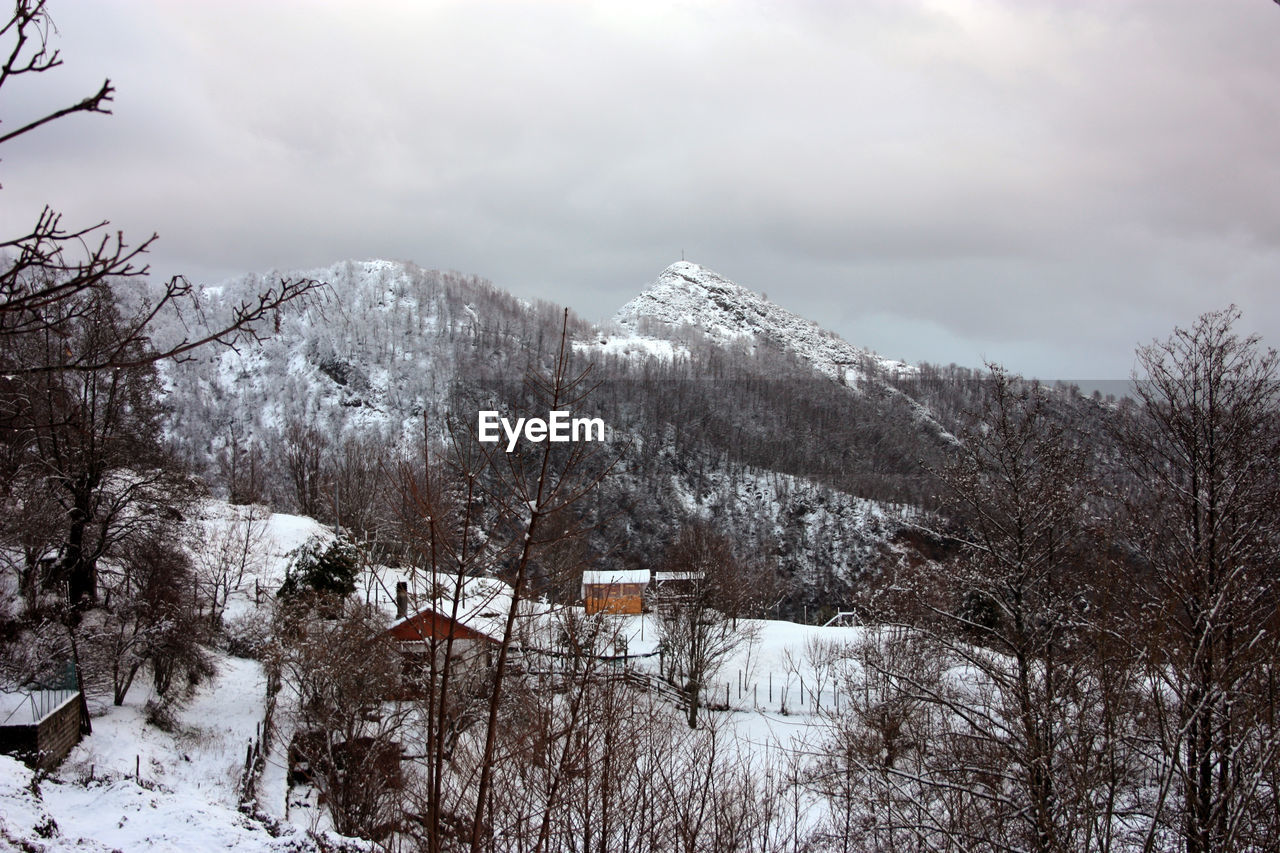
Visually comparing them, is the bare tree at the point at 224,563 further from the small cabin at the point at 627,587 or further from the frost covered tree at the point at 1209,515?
the frost covered tree at the point at 1209,515

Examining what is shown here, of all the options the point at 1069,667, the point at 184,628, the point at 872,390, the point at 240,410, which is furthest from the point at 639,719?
the point at 872,390

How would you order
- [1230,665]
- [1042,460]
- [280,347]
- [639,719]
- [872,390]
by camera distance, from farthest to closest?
[872,390] → [280,347] → [1042,460] → [639,719] → [1230,665]

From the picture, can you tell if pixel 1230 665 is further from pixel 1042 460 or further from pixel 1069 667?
pixel 1042 460

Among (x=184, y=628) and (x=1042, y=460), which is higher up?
(x=1042, y=460)

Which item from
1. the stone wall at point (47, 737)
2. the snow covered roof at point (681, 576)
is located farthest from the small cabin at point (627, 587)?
the stone wall at point (47, 737)

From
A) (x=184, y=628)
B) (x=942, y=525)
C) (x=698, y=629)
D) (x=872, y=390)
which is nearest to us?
(x=942, y=525)

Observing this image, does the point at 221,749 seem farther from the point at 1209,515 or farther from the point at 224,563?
the point at 1209,515

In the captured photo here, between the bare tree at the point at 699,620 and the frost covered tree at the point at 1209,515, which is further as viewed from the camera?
the bare tree at the point at 699,620

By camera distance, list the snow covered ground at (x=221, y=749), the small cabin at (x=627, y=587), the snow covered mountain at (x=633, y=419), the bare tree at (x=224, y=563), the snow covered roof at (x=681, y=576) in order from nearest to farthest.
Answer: the snow covered ground at (x=221, y=749)
the bare tree at (x=224, y=563)
the snow covered roof at (x=681, y=576)
the small cabin at (x=627, y=587)
the snow covered mountain at (x=633, y=419)

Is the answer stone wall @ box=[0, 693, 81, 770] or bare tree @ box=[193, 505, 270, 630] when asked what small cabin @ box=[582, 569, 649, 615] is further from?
stone wall @ box=[0, 693, 81, 770]

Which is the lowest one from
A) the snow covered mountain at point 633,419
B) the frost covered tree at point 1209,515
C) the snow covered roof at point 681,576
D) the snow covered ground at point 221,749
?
the snow covered ground at point 221,749

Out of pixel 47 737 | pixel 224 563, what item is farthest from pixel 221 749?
pixel 224 563
